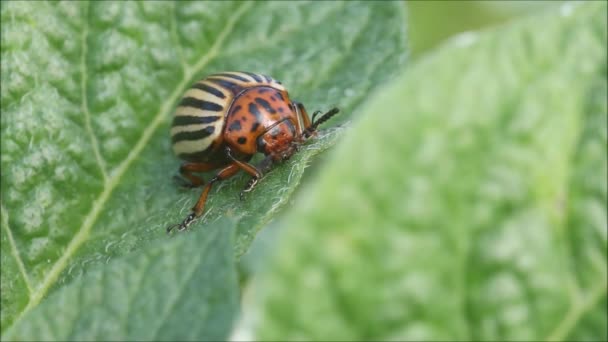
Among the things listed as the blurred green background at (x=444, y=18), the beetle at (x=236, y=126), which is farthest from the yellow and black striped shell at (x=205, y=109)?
the blurred green background at (x=444, y=18)

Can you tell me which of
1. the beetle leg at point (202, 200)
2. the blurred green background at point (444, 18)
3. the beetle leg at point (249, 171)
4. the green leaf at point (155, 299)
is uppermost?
the blurred green background at point (444, 18)

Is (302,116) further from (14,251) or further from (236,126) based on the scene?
(14,251)

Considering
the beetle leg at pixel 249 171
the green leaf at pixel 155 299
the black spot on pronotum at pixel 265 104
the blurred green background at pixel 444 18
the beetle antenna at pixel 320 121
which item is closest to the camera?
the green leaf at pixel 155 299

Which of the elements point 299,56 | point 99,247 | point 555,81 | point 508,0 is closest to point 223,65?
point 299,56

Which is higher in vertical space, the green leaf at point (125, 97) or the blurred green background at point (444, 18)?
the blurred green background at point (444, 18)

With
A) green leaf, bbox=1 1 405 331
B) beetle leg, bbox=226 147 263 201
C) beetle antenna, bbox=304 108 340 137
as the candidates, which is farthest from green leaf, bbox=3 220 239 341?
beetle antenna, bbox=304 108 340 137

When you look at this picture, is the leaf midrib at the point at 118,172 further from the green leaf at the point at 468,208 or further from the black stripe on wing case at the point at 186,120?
the green leaf at the point at 468,208

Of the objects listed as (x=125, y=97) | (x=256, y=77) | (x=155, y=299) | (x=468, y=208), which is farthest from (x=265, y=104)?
(x=468, y=208)
